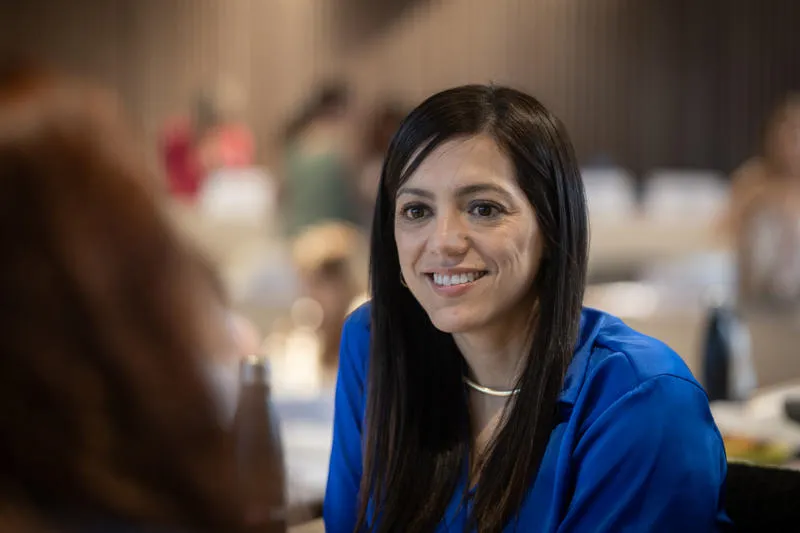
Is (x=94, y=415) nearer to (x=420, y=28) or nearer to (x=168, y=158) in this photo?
(x=168, y=158)

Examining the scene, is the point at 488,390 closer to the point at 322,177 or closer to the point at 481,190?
the point at 481,190

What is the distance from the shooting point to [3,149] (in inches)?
22.2

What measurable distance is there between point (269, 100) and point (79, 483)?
313 inches

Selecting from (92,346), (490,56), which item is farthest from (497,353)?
(490,56)

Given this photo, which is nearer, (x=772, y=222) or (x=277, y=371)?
(x=277, y=371)

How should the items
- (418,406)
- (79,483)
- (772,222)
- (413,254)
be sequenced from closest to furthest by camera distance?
(79,483) < (413,254) < (418,406) < (772,222)

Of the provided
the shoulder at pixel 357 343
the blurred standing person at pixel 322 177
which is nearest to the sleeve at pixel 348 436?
the shoulder at pixel 357 343

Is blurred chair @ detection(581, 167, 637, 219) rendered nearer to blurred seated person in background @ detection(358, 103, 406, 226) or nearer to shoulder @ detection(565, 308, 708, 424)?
blurred seated person in background @ detection(358, 103, 406, 226)

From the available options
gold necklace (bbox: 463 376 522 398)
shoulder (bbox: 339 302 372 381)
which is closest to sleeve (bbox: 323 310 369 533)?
shoulder (bbox: 339 302 372 381)

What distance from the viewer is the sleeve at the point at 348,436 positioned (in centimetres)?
144

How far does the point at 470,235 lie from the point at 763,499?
18.6 inches

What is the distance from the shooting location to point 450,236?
121cm

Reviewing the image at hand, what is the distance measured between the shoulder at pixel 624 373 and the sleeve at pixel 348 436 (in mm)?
335

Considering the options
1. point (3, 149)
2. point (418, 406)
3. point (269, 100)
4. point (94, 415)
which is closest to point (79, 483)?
point (94, 415)
